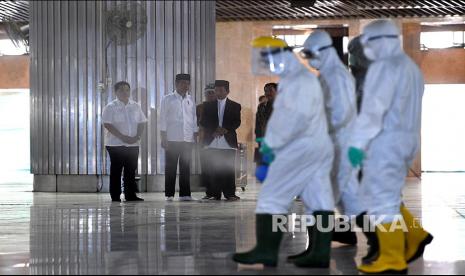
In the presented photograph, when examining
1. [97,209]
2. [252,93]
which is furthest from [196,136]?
[252,93]

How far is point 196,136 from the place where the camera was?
1325cm

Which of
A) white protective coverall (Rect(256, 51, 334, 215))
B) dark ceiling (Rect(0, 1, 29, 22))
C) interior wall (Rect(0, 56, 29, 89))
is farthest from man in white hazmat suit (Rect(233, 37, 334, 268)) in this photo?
interior wall (Rect(0, 56, 29, 89))

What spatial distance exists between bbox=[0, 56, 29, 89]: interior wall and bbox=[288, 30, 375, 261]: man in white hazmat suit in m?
23.5

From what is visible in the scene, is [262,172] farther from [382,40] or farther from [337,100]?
[382,40]

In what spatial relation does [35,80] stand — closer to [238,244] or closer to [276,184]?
[238,244]

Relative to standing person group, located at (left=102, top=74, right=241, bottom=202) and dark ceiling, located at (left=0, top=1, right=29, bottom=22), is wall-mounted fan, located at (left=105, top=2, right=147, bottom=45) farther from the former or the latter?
dark ceiling, located at (left=0, top=1, right=29, bottom=22)

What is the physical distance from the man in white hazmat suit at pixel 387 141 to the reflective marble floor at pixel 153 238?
0.34 m

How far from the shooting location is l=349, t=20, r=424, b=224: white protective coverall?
5.72m

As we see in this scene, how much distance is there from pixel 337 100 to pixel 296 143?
76 centimetres

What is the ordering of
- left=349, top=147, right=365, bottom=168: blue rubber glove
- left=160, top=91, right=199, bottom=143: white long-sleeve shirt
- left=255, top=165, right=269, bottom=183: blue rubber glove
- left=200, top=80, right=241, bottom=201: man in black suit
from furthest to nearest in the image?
left=160, top=91, right=199, bottom=143: white long-sleeve shirt
left=200, top=80, right=241, bottom=201: man in black suit
left=255, top=165, right=269, bottom=183: blue rubber glove
left=349, top=147, right=365, bottom=168: blue rubber glove

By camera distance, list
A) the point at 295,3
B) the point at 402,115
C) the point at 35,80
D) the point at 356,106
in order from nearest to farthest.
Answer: the point at 402,115, the point at 356,106, the point at 35,80, the point at 295,3

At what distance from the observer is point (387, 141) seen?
228 inches

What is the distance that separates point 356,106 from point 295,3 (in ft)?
40.6

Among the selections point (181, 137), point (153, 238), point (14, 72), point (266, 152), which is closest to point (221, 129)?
point (181, 137)
